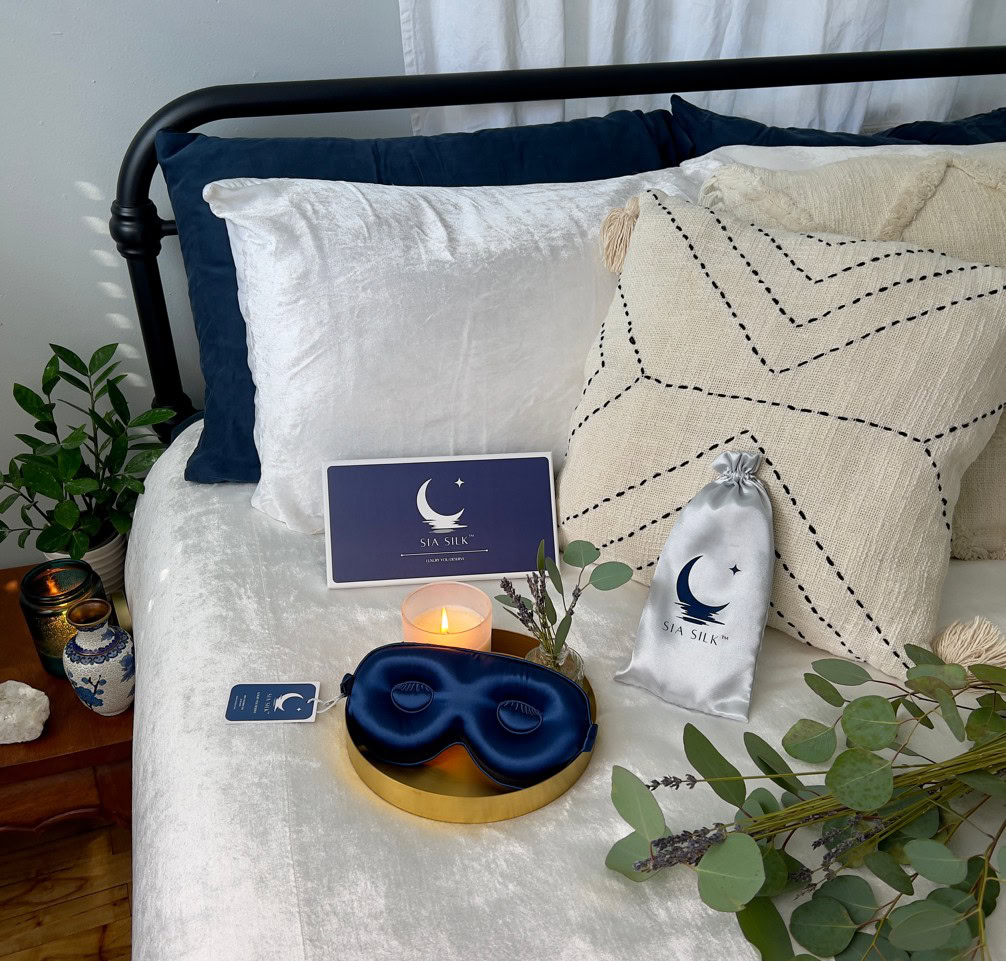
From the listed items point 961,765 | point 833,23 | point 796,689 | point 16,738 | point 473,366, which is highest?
point 833,23

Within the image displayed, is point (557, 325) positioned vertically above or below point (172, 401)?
above

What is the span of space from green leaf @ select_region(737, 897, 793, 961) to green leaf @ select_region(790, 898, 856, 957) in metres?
Answer: 0.01

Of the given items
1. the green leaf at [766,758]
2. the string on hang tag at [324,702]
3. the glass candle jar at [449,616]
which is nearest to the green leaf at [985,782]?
the green leaf at [766,758]

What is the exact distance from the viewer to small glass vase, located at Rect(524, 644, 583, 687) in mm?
897

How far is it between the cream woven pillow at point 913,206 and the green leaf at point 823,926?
60 centimetres

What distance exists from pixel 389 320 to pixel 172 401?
559 millimetres

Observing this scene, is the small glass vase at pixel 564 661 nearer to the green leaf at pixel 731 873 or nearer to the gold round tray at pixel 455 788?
the gold round tray at pixel 455 788

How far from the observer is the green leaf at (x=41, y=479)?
1.23 metres

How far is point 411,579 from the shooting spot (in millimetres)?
1089

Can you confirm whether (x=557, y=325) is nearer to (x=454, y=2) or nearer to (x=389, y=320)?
(x=389, y=320)

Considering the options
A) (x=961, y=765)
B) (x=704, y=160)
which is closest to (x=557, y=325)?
(x=704, y=160)

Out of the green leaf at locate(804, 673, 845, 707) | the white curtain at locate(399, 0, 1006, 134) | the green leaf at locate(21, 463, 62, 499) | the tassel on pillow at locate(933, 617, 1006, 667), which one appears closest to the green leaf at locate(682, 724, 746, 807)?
the green leaf at locate(804, 673, 845, 707)

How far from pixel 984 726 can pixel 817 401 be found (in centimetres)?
34

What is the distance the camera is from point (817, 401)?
0.93m
